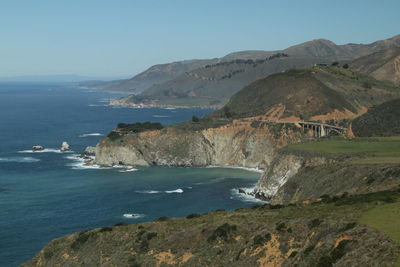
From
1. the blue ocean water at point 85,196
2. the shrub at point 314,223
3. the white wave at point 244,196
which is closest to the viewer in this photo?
the shrub at point 314,223

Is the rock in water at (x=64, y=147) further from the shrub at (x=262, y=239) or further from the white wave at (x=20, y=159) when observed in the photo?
the shrub at (x=262, y=239)

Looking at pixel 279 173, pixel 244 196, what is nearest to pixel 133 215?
pixel 244 196

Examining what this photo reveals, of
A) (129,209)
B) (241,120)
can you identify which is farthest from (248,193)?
(241,120)

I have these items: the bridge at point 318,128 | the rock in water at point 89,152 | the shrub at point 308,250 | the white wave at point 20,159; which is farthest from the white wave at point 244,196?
the shrub at point 308,250

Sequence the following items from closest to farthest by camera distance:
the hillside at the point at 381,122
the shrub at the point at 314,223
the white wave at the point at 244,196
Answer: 1. the shrub at the point at 314,223
2. the white wave at the point at 244,196
3. the hillside at the point at 381,122

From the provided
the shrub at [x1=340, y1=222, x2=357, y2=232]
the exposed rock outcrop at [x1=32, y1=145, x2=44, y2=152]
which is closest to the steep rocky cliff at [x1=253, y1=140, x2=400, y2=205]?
the shrub at [x1=340, y1=222, x2=357, y2=232]

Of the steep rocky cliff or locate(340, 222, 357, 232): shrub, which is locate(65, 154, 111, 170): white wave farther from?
locate(340, 222, 357, 232): shrub
